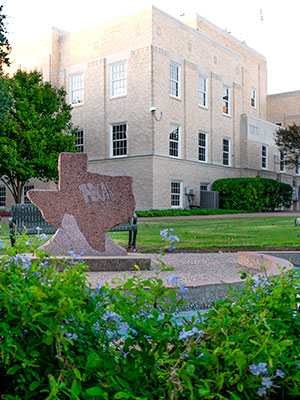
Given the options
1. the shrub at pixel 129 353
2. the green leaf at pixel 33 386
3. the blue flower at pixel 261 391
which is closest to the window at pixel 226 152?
the shrub at pixel 129 353

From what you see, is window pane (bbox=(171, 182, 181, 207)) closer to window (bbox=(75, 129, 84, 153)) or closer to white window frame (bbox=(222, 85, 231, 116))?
window (bbox=(75, 129, 84, 153))

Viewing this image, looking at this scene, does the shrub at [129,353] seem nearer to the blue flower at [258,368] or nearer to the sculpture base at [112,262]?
the blue flower at [258,368]

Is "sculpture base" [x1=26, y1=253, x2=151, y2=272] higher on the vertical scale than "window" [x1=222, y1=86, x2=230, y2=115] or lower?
lower

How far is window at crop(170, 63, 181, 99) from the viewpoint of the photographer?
27797 millimetres

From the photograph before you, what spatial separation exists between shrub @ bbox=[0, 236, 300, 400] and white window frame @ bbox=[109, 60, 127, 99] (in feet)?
86.2

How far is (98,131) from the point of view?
94.0 ft

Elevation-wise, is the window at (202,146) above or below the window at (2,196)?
above

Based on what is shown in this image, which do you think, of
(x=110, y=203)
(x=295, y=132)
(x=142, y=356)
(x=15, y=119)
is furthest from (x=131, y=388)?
(x=295, y=132)

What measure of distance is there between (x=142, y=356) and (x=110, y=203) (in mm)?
5603

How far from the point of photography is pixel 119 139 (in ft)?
91.0

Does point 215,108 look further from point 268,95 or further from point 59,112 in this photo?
point 268,95

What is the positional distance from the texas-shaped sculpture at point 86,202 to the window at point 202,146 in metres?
23.3

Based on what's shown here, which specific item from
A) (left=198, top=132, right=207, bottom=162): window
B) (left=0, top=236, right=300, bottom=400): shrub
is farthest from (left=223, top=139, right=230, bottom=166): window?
(left=0, top=236, right=300, bottom=400): shrub

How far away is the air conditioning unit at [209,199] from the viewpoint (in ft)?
93.1
